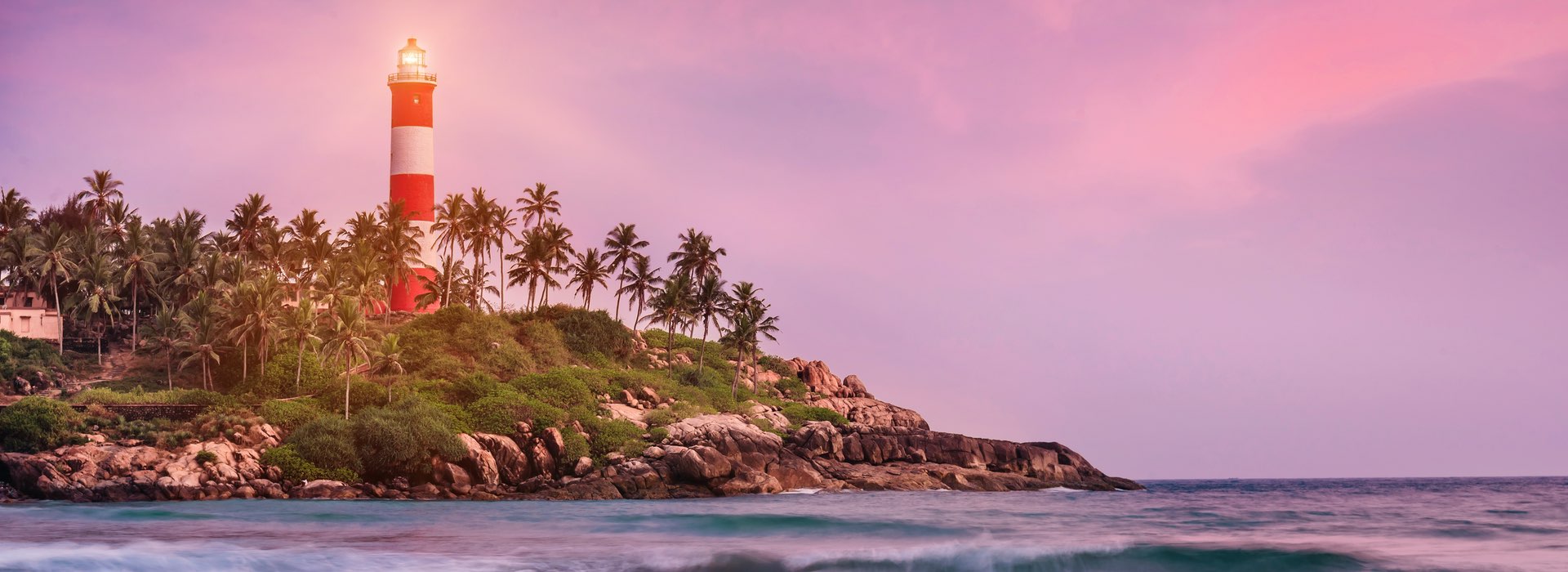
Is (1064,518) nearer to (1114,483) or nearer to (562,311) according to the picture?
(1114,483)

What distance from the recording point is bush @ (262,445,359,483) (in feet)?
137

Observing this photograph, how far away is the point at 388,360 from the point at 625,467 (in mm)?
12236

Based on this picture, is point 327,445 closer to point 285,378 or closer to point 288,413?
point 288,413

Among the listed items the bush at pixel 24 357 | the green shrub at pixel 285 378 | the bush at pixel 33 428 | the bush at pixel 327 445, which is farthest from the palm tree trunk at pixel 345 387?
the bush at pixel 24 357

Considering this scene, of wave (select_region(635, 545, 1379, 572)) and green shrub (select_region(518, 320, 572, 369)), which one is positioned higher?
green shrub (select_region(518, 320, 572, 369))

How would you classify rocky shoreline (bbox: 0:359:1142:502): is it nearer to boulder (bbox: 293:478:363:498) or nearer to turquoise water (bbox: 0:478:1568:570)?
boulder (bbox: 293:478:363:498)

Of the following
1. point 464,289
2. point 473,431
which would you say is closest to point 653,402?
point 473,431

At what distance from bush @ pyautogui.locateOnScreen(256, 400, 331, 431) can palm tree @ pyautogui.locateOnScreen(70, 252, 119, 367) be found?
14.7 metres

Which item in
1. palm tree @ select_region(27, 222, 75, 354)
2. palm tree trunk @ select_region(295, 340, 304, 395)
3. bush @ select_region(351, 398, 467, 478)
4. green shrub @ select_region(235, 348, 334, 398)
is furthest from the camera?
palm tree @ select_region(27, 222, 75, 354)

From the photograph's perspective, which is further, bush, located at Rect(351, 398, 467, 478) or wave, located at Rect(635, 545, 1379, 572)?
bush, located at Rect(351, 398, 467, 478)

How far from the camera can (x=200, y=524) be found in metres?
27.6

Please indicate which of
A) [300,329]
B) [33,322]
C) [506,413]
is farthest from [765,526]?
[33,322]

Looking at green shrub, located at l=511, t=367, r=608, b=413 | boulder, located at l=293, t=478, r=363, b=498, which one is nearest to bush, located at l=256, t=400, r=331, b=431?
boulder, located at l=293, t=478, r=363, b=498

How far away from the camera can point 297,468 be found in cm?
4191
